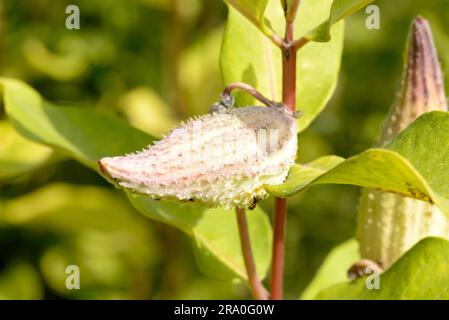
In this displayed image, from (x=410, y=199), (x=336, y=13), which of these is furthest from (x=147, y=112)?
(x=336, y=13)

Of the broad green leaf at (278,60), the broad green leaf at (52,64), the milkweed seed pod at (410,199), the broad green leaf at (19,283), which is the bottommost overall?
the broad green leaf at (19,283)

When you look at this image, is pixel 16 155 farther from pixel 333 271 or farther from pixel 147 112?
pixel 333 271

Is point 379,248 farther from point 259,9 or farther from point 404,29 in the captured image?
point 404,29

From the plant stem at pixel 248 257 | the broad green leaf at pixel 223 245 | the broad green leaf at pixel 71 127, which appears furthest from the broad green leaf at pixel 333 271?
the broad green leaf at pixel 71 127

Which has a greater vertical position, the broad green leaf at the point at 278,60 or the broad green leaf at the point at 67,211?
the broad green leaf at the point at 278,60

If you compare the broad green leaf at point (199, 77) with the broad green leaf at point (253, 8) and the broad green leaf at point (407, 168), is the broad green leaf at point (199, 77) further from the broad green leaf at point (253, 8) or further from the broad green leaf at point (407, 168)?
the broad green leaf at point (407, 168)

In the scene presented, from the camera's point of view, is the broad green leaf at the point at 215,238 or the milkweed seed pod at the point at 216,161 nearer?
the milkweed seed pod at the point at 216,161
